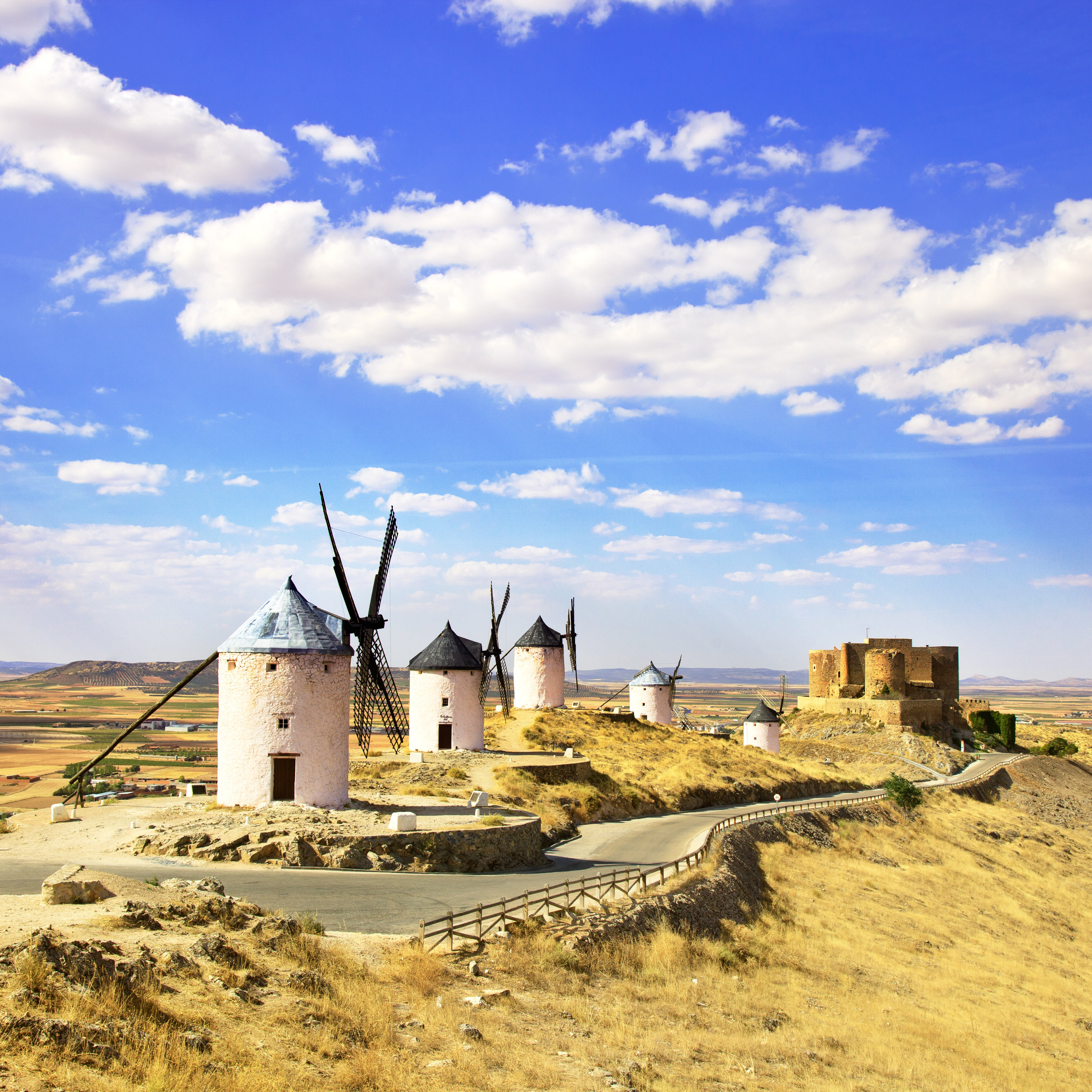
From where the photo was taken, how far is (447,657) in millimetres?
36281

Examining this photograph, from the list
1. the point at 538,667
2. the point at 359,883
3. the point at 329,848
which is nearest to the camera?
the point at 359,883

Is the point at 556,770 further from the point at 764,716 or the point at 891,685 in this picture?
the point at 891,685

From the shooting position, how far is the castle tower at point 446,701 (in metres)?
36.2

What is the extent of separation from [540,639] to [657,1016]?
34865mm

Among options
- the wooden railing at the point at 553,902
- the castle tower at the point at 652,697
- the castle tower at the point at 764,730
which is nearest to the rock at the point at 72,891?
the wooden railing at the point at 553,902

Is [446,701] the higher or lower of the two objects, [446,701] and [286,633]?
the lower

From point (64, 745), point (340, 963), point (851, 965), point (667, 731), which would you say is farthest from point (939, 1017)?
point (64, 745)

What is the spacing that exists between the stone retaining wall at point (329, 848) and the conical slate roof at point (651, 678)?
3562 centimetres

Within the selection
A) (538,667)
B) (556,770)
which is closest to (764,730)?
(538,667)

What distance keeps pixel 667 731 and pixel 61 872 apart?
133 ft

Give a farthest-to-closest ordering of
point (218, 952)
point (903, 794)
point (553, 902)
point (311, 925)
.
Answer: point (903, 794) → point (553, 902) → point (311, 925) → point (218, 952)

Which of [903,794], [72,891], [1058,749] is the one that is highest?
[72,891]

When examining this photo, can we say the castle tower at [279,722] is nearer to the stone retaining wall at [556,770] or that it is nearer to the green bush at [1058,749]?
the stone retaining wall at [556,770]

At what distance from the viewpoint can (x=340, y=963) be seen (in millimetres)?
12609
